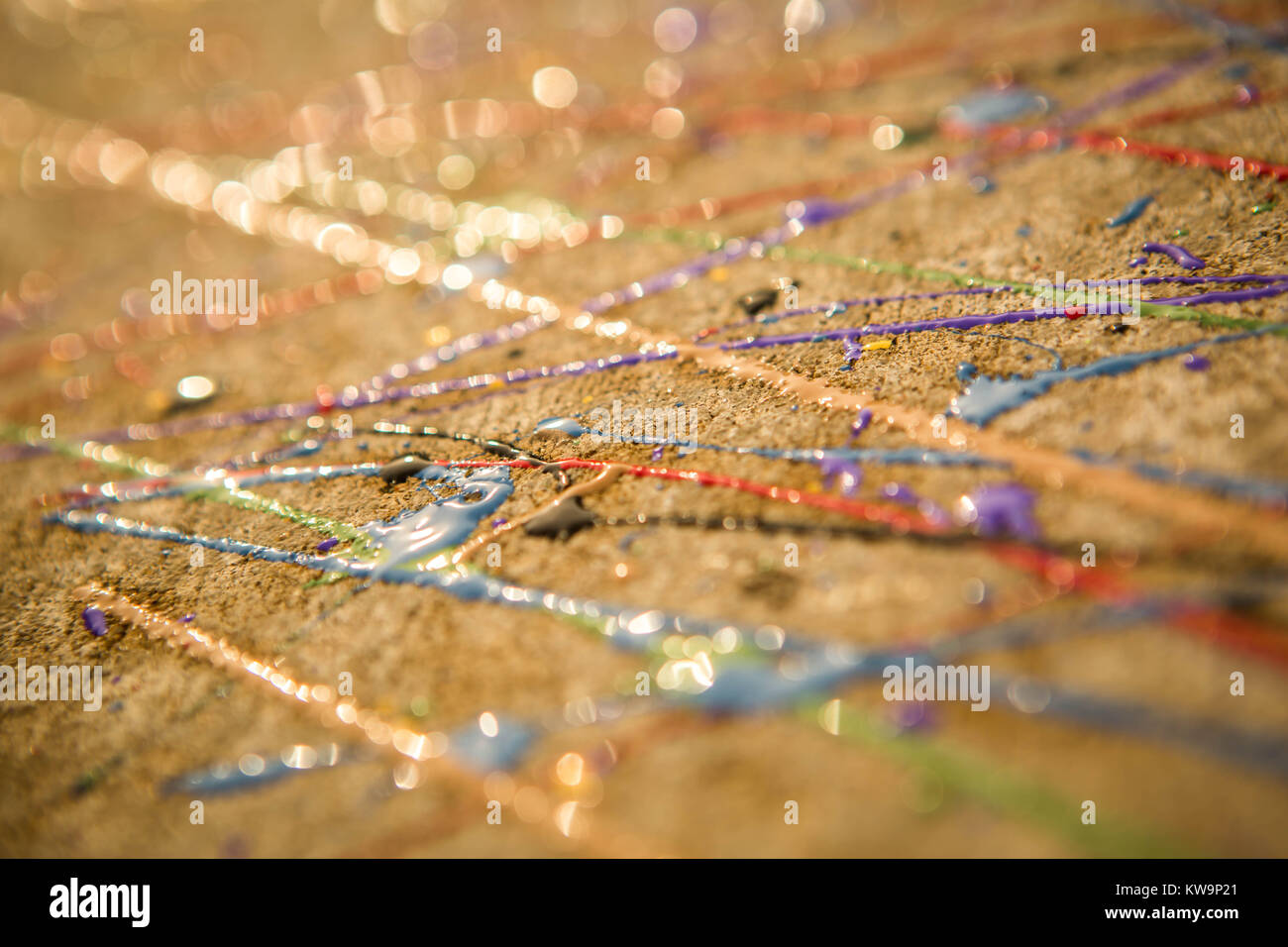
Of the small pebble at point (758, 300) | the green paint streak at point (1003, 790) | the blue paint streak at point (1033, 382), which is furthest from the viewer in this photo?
the small pebble at point (758, 300)

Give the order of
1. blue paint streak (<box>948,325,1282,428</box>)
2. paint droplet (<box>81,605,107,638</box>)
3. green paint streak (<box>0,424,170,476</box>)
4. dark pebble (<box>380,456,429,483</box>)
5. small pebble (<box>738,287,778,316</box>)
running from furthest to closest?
green paint streak (<box>0,424,170,476</box>), small pebble (<box>738,287,778,316</box>), dark pebble (<box>380,456,429,483</box>), paint droplet (<box>81,605,107,638</box>), blue paint streak (<box>948,325,1282,428</box>)

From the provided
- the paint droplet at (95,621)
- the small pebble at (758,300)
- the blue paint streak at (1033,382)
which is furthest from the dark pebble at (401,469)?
the blue paint streak at (1033,382)

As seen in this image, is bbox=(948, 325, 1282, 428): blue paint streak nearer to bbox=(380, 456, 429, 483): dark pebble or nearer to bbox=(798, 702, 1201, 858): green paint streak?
bbox=(798, 702, 1201, 858): green paint streak

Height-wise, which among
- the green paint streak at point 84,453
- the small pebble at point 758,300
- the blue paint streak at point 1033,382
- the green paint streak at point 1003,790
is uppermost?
the small pebble at point 758,300

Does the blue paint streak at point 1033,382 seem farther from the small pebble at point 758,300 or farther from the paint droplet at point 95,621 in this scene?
the paint droplet at point 95,621

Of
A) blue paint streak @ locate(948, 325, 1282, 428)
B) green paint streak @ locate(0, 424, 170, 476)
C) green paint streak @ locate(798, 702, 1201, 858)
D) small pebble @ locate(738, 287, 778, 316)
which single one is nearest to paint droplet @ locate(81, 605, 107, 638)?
green paint streak @ locate(0, 424, 170, 476)

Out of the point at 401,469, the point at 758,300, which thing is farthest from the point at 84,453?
the point at 758,300

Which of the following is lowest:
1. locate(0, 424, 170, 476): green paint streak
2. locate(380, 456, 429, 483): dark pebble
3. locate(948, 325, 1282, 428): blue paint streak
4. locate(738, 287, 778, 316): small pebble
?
locate(380, 456, 429, 483): dark pebble

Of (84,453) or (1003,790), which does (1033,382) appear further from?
(84,453)

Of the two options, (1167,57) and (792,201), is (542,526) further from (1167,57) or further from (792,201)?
(1167,57)
